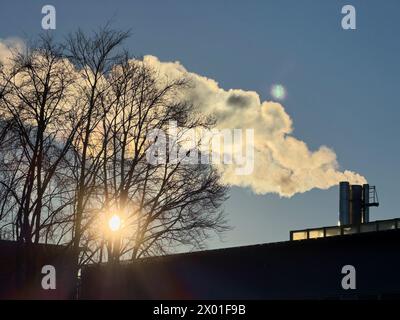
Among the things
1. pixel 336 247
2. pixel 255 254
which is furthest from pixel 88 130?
pixel 336 247

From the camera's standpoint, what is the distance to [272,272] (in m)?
34.0

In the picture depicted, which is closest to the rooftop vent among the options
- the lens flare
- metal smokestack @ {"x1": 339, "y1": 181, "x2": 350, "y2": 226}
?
metal smokestack @ {"x1": 339, "y1": 181, "x2": 350, "y2": 226}

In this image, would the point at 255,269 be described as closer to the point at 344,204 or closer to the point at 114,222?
the point at 114,222

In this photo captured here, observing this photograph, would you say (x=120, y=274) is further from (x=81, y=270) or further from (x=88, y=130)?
(x=88, y=130)

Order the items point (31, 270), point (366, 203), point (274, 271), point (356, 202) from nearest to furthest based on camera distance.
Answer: point (274, 271), point (31, 270), point (356, 202), point (366, 203)

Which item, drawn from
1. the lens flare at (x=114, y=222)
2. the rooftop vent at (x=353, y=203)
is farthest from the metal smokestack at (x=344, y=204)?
the lens flare at (x=114, y=222)

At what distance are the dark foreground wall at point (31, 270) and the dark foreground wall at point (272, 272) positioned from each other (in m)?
3.44

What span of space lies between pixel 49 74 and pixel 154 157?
9.40 m

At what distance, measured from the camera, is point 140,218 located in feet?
154

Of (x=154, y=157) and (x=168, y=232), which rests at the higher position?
(x=154, y=157)

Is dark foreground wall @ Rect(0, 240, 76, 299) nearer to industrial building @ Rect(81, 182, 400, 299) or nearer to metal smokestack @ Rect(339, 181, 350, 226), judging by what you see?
industrial building @ Rect(81, 182, 400, 299)

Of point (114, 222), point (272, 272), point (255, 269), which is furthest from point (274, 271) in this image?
point (114, 222)

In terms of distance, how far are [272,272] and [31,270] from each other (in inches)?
Answer: 608

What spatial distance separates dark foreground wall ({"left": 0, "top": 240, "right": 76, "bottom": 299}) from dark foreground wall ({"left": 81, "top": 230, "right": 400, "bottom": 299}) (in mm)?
3439
